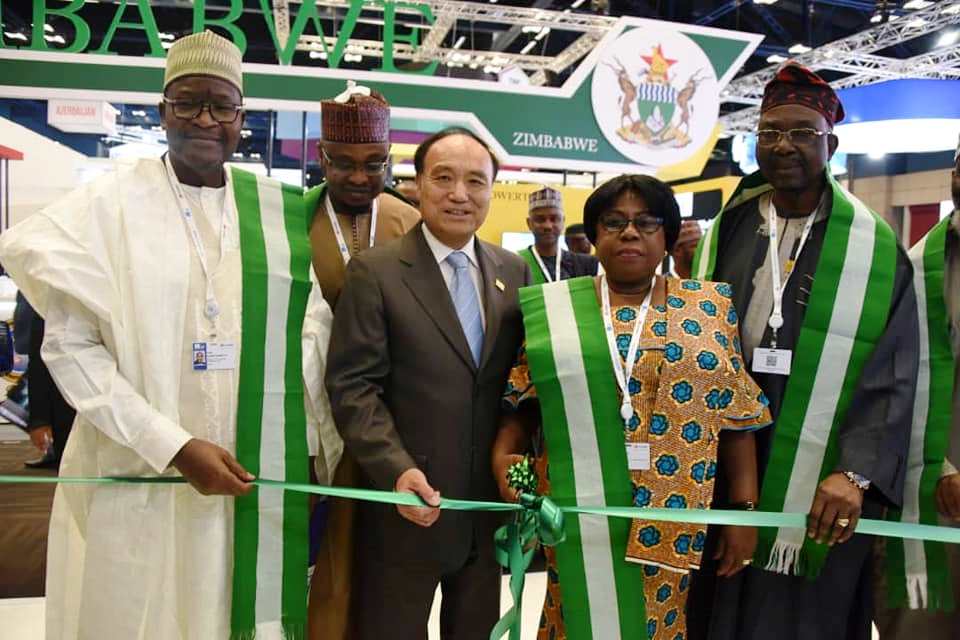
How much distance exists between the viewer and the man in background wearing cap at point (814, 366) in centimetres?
203

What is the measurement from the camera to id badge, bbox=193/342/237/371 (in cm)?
199

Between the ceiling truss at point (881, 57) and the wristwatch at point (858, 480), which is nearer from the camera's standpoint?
the wristwatch at point (858, 480)

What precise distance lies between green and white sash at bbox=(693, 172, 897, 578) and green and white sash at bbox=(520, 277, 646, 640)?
439 millimetres

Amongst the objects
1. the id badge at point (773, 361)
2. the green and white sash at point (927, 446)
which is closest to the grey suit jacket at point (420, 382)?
the id badge at point (773, 361)

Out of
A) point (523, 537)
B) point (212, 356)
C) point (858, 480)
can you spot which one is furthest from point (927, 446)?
point (212, 356)

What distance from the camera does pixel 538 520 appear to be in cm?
186

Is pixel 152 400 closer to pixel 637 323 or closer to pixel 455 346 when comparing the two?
pixel 455 346

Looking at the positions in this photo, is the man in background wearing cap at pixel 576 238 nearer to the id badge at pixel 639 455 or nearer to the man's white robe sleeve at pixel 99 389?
the id badge at pixel 639 455

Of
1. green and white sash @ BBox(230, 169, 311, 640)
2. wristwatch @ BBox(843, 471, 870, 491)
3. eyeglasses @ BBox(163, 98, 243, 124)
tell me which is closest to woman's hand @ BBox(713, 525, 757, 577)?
wristwatch @ BBox(843, 471, 870, 491)

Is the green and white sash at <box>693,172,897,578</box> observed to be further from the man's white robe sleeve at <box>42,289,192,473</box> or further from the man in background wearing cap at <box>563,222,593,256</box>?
the man in background wearing cap at <box>563,222,593,256</box>

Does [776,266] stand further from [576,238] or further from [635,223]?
[576,238]

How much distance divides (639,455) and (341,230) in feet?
3.88

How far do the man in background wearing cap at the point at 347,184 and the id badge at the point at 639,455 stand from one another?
1.01m

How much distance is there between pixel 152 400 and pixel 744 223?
5.60ft
